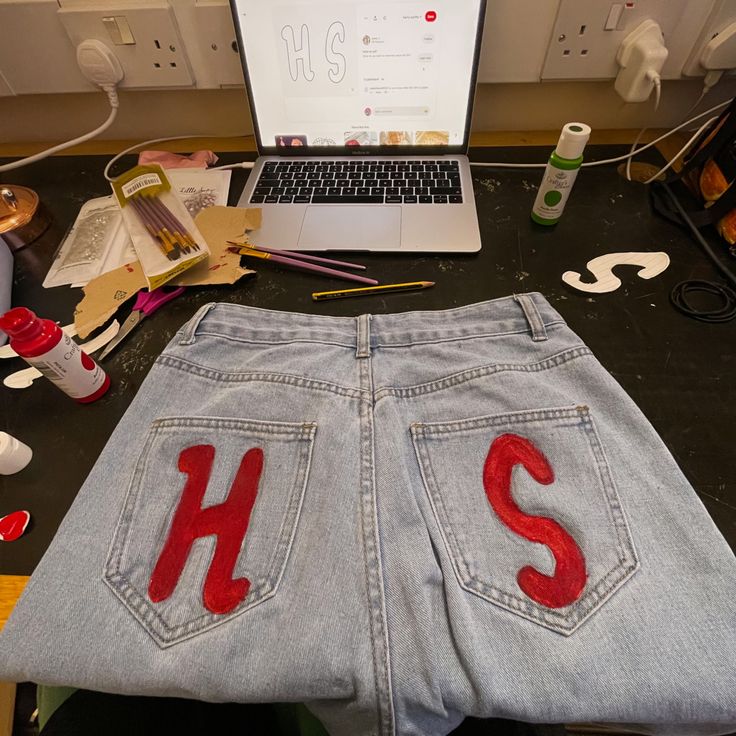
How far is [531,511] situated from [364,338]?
10.6 inches

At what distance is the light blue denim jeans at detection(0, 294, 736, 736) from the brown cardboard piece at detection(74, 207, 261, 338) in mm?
176

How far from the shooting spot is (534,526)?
1.39 ft

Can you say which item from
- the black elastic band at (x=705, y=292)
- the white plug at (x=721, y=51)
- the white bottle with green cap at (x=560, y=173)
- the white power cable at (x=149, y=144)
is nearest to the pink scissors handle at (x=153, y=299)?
the white power cable at (x=149, y=144)

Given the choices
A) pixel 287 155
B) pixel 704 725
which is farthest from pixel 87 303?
pixel 704 725

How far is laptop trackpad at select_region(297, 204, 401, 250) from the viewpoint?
0.71 metres

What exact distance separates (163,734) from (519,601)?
42 centimetres

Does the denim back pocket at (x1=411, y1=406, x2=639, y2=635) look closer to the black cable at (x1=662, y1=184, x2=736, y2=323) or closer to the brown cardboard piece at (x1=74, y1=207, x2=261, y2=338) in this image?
the black cable at (x1=662, y1=184, x2=736, y2=323)

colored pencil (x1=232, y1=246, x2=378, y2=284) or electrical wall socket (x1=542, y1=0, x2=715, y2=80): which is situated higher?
electrical wall socket (x1=542, y1=0, x2=715, y2=80)

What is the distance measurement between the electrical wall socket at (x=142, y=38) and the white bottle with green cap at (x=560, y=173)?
69cm

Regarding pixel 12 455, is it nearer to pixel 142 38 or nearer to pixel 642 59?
pixel 142 38

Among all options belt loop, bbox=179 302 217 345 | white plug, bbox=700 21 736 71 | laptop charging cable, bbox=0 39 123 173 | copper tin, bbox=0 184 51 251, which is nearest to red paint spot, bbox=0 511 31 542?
belt loop, bbox=179 302 217 345

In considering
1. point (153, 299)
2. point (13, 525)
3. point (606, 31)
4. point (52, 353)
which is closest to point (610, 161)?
point (606, 31)

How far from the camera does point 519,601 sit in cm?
40

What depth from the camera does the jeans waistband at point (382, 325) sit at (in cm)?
54
